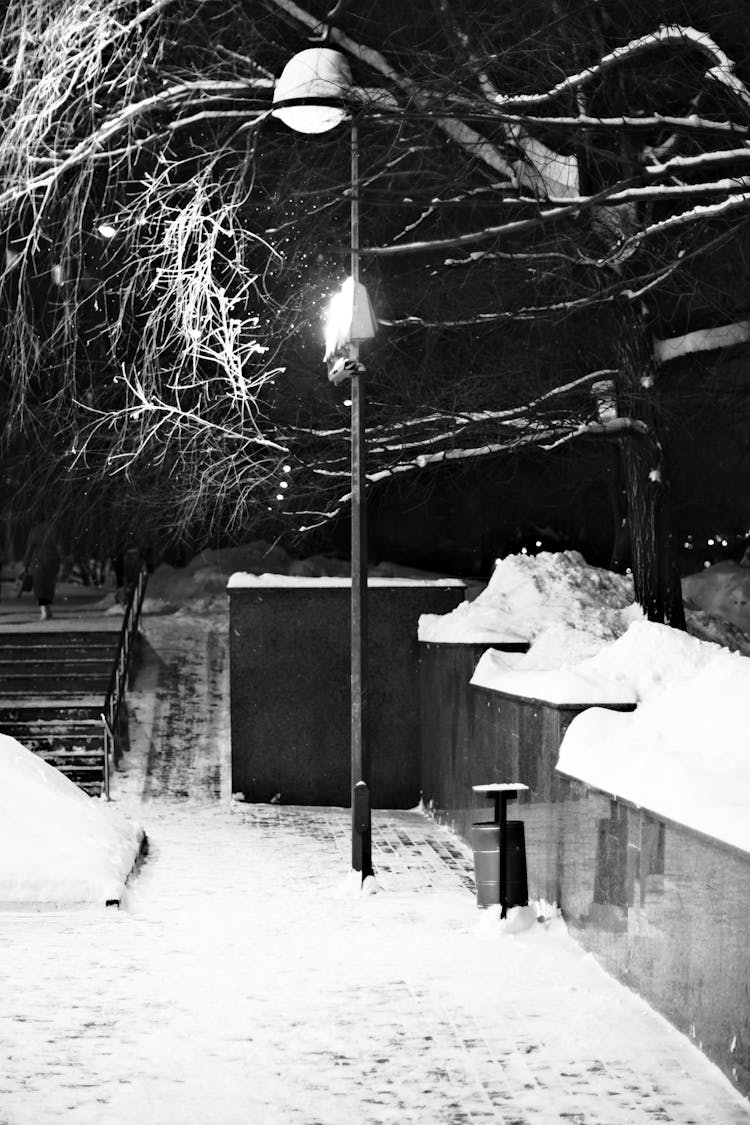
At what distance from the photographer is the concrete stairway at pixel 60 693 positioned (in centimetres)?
1831

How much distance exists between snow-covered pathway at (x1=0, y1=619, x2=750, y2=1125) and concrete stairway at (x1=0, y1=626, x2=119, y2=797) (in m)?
5.75

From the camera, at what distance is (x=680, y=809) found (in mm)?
6941

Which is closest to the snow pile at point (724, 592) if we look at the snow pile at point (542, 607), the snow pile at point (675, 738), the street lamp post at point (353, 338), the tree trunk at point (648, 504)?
the snow pile at point (542, 607)

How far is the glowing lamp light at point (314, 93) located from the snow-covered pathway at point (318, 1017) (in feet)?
20.3

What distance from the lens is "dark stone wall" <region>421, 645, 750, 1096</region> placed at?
6266 millimetres

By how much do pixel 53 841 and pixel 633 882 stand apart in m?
5.52

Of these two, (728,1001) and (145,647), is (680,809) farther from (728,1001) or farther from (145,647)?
(145,647)

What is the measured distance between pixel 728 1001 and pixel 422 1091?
139cm

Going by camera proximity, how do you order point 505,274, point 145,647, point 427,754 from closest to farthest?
point 505,274
point 427,754
point 145,647

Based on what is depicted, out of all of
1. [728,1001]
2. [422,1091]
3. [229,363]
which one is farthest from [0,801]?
[728,1001]

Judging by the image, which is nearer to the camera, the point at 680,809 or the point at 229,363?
the point at 680,809

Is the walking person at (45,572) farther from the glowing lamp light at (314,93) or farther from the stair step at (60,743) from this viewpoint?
the glowing lamp light at (314,93)

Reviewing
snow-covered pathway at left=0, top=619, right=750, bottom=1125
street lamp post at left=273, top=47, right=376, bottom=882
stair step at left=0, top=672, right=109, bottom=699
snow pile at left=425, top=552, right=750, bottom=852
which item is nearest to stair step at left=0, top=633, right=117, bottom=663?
stair step at left=0, top=672, right=109, bottom=699

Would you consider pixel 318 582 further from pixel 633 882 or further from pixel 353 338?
pixel 633 882
